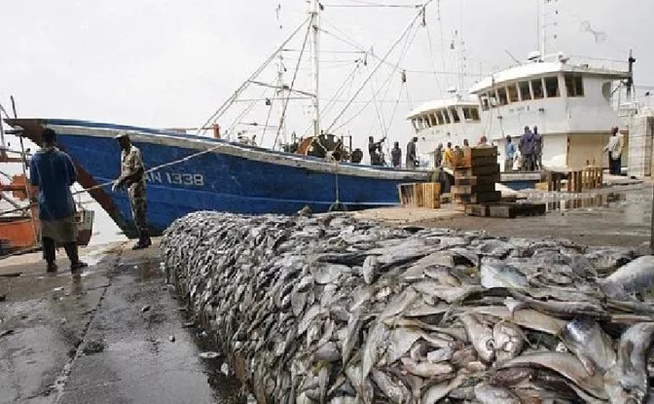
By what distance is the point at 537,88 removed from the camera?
2345 cm

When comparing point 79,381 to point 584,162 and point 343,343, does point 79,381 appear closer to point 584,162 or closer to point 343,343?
point 343,343

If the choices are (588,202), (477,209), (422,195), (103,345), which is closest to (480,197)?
(477,209)

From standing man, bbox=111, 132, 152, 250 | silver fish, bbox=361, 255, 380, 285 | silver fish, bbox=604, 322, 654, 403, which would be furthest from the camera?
standing man, bbox=111, 132, 152, 250

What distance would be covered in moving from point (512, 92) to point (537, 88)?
1208mm

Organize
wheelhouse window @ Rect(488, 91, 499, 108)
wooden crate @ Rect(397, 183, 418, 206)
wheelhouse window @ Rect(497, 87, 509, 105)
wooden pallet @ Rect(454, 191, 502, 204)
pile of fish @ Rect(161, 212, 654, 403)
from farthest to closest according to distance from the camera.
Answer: wheelhouse window @ Rect(488, 91, 499, 108) < wheelhouse window @ Rect(497, 87, 509, 105) < wooden crate @ Rect(397, 183, 418, 206) < wooden pallet @ Rect(454, 191, 502, 204) < pile of fish @ Rect(161, 212, 654, 403)

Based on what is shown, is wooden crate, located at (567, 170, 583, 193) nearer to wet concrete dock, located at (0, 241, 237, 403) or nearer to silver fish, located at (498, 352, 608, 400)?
wet concrete dock, located at (0, 241, 237, 403)

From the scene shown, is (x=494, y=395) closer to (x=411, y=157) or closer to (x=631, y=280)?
(x=631, y=280)

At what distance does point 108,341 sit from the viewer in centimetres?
432

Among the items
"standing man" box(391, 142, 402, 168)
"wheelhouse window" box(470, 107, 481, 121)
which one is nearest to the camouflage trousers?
"standing man" box(391, 142, 402, 168)

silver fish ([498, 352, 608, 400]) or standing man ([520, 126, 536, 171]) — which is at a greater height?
standing man ([520, 126, 536, 171])

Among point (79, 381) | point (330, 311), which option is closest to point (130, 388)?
point (79, 381)

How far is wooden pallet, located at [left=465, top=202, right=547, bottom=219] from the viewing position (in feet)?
32.1

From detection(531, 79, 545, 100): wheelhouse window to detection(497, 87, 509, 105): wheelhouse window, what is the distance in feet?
4.70

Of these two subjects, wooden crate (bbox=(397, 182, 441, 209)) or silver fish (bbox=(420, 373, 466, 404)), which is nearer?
silver fish (bbox=(420, 373, 466, 404))
